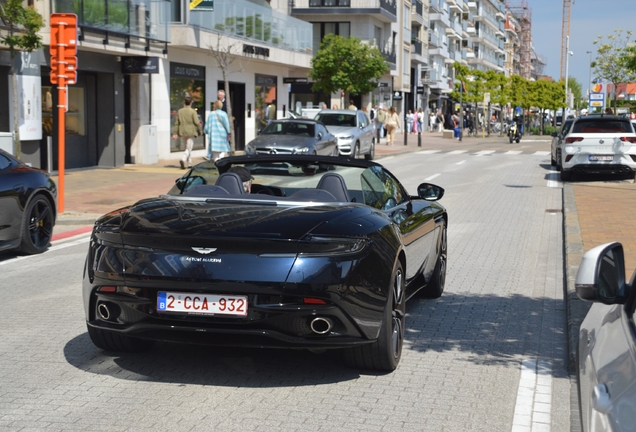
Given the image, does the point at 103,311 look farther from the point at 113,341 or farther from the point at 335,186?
the point at 335,186

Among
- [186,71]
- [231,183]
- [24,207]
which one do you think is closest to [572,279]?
[231,183]

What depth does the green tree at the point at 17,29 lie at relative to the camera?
1798 centimetres

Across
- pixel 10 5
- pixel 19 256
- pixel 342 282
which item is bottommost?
pixel 19 256

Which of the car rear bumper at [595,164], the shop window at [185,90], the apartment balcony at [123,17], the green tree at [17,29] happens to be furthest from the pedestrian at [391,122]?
the green tree at [17,29]

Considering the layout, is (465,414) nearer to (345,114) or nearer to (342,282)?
(342,282)

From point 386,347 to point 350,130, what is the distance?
27.1m

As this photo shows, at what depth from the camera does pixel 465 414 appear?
192 inches

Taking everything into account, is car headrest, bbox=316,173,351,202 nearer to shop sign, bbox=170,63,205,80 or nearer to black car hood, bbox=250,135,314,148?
black car hood, bbox=250,135,314,148

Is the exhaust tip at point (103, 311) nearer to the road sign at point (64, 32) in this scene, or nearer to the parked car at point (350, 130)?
the road sign at point (64, 32)

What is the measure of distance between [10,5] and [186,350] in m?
13.6

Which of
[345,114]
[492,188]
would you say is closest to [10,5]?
[492,188]

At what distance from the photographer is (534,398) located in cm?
520

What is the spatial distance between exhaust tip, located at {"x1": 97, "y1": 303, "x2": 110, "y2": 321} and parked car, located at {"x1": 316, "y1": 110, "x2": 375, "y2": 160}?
26.1 metres

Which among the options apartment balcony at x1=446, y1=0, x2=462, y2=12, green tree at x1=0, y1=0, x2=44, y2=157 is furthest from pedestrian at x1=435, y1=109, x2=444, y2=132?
green tree at x1=0, y1=0, x2=44, y2=157
